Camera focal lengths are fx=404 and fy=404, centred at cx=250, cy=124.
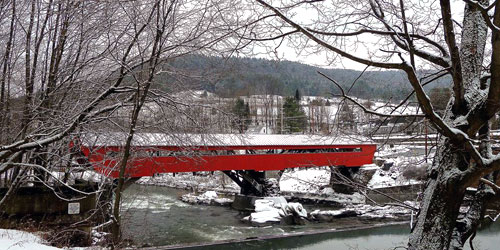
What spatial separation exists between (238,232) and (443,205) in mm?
11536

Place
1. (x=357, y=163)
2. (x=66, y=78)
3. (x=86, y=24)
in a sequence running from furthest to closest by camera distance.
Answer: (x=357, y=163)
(x=66, y=78)
(x=86, y=24)

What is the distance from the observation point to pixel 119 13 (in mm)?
3350

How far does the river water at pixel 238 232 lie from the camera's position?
35.4 ft

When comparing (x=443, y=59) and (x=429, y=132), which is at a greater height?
(x=443, y=59)

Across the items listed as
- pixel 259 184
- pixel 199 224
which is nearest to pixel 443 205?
pixel 199 224

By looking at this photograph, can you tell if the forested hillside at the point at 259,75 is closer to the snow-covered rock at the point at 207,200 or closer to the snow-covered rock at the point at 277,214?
the snow-covered rock at the point at 277,214

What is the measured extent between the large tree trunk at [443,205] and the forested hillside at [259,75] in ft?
2.36

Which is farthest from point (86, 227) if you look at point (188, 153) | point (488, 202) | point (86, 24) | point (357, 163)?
point (357, 163)

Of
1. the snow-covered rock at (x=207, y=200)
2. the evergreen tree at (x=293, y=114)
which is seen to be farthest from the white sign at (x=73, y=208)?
the evergreen tree at (x=293, y=114)

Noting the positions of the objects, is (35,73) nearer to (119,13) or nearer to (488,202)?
(119,13)

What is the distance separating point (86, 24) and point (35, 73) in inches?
54.8

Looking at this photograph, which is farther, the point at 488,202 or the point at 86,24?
the point at 86,24

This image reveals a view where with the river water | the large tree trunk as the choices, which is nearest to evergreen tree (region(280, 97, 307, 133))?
the river water

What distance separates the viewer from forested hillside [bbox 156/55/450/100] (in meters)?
2.78
